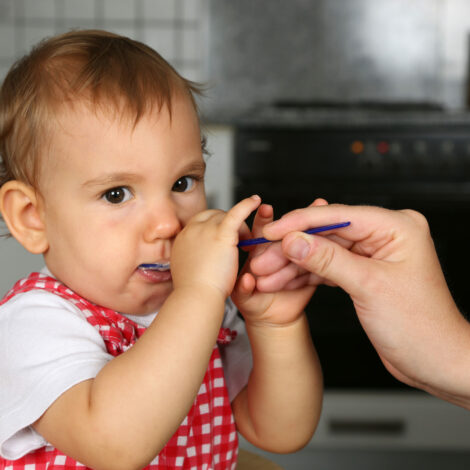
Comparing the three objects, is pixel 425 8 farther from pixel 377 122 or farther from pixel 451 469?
pixel 451 469

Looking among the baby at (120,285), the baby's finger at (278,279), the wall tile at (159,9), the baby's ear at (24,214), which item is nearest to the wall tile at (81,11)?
the wall tile at (159,9)

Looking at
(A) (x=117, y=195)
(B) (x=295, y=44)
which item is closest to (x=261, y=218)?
(A) (x=117, y=195)

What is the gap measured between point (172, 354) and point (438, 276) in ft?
1.04

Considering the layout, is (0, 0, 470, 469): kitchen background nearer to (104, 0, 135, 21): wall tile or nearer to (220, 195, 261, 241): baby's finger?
(104, 0, 135, 21): wall tile

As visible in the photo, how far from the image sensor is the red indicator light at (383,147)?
2.07 metres

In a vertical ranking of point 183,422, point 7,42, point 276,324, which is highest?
point 7,42

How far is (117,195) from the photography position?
82 cm

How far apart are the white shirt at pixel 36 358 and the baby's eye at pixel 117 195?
0.13 m

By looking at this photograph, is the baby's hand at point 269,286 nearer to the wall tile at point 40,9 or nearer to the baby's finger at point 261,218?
the baby's finger at point 261,218

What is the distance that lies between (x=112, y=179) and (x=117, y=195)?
0.02 m

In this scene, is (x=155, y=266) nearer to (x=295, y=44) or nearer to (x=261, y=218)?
(x=261, y=218)

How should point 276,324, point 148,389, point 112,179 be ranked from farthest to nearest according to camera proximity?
point 276,324 < point 112,179 < point 148,389

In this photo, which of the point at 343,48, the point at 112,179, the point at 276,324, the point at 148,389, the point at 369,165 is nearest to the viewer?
the point at 148,389

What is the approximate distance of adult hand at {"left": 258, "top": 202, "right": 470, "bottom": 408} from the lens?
2.46ft
